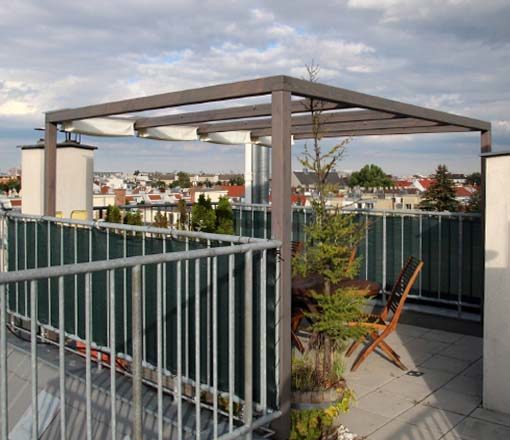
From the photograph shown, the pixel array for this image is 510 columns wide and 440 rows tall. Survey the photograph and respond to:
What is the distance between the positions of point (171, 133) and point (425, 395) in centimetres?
431

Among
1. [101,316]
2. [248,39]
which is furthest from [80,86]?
[101,316]

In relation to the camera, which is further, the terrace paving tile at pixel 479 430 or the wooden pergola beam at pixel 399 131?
the wooden pergola beam at pixel 399 131

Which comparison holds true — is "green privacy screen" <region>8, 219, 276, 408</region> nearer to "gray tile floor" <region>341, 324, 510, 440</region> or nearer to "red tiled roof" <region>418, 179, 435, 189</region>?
"gray tile floor" <region>341, 324, 510, 440</region>

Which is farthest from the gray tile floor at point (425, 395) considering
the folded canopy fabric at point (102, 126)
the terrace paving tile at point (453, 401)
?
the folded canopy fabric at point (102, 126)

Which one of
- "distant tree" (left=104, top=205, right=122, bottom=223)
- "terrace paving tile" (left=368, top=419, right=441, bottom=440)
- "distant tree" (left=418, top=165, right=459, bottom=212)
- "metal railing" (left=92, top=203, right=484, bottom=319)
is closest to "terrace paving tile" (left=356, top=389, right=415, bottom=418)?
"terrace paving tile" (left=368, top=419, right=441, bottom=440)

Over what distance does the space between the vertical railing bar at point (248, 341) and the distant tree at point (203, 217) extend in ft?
15.6

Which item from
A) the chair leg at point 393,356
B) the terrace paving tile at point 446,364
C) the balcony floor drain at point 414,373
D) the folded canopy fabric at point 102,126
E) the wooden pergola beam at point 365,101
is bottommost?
the balcony floor drain at point 414,373

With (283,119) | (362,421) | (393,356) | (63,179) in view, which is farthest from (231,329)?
(63,179)

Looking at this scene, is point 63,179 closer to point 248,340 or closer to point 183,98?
point 183,98

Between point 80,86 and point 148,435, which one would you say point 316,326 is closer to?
point 148,435

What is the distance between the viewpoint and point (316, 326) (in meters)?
3.66

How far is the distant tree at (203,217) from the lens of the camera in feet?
25.3

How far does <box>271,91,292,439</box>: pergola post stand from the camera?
10.3 ft

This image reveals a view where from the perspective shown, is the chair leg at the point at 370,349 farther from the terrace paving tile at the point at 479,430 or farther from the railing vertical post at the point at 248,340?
the railing vertical post at the point at 248,340
